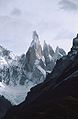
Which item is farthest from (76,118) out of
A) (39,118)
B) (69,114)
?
(39,118)

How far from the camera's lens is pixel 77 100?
409 ft

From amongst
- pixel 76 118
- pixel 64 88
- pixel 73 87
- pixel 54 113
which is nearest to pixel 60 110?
pixel 54 113

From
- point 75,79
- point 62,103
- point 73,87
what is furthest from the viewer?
point 75,79

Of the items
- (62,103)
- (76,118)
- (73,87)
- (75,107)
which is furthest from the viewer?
(73,87)

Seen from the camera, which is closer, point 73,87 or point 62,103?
point 62,103

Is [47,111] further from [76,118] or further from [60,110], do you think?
[76,118]

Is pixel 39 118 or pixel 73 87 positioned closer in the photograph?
pixel 39 118

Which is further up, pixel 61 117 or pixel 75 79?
pixel 75 79

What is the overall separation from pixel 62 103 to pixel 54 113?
29.0 feet

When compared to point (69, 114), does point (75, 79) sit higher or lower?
higher

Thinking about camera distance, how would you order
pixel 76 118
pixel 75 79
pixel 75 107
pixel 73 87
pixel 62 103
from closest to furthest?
pixel 76 118 → pixel 75 107 → pixel 62 103 → pixel 73 87 → pixel 75 79

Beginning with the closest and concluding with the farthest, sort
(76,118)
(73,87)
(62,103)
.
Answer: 1. (76,118)
2. (62,103)
3. (73,87)

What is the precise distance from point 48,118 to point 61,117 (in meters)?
3.77

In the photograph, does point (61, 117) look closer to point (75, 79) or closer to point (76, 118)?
point (76, 118)
